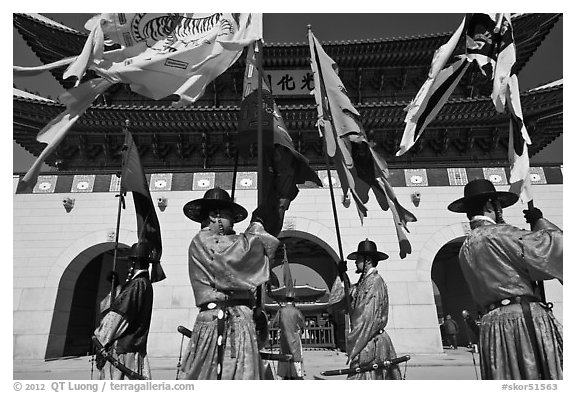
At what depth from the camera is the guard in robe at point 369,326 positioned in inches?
171

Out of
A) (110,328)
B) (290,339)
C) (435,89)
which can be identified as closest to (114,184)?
(290,339)

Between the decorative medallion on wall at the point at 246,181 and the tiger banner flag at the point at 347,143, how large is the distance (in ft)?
21.2

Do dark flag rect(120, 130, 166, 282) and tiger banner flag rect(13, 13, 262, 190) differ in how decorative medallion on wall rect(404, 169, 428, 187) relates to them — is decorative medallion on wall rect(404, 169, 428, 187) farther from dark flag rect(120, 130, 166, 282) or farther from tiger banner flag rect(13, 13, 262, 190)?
dark flag rect(120, 130, 166, 282)

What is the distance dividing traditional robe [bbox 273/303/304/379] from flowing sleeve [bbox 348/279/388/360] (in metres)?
2.73

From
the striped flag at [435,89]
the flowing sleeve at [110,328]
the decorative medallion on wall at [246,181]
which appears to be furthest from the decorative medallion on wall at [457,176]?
the flowing sleeve at [110,328]

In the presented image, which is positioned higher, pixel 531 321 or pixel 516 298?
pixel 516 298

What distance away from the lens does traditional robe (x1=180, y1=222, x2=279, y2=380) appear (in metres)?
3.18

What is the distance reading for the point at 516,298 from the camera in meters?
3.15

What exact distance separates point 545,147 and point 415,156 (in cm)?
540

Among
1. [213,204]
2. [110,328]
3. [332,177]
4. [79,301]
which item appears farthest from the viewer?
[79,301]

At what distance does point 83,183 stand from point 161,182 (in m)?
2.35

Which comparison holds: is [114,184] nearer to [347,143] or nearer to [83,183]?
[83,183]

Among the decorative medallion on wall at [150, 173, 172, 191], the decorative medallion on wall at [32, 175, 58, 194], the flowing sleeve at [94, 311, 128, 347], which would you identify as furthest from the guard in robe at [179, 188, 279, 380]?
the decorative medallion on wall at [32, 175, 58, 194]
